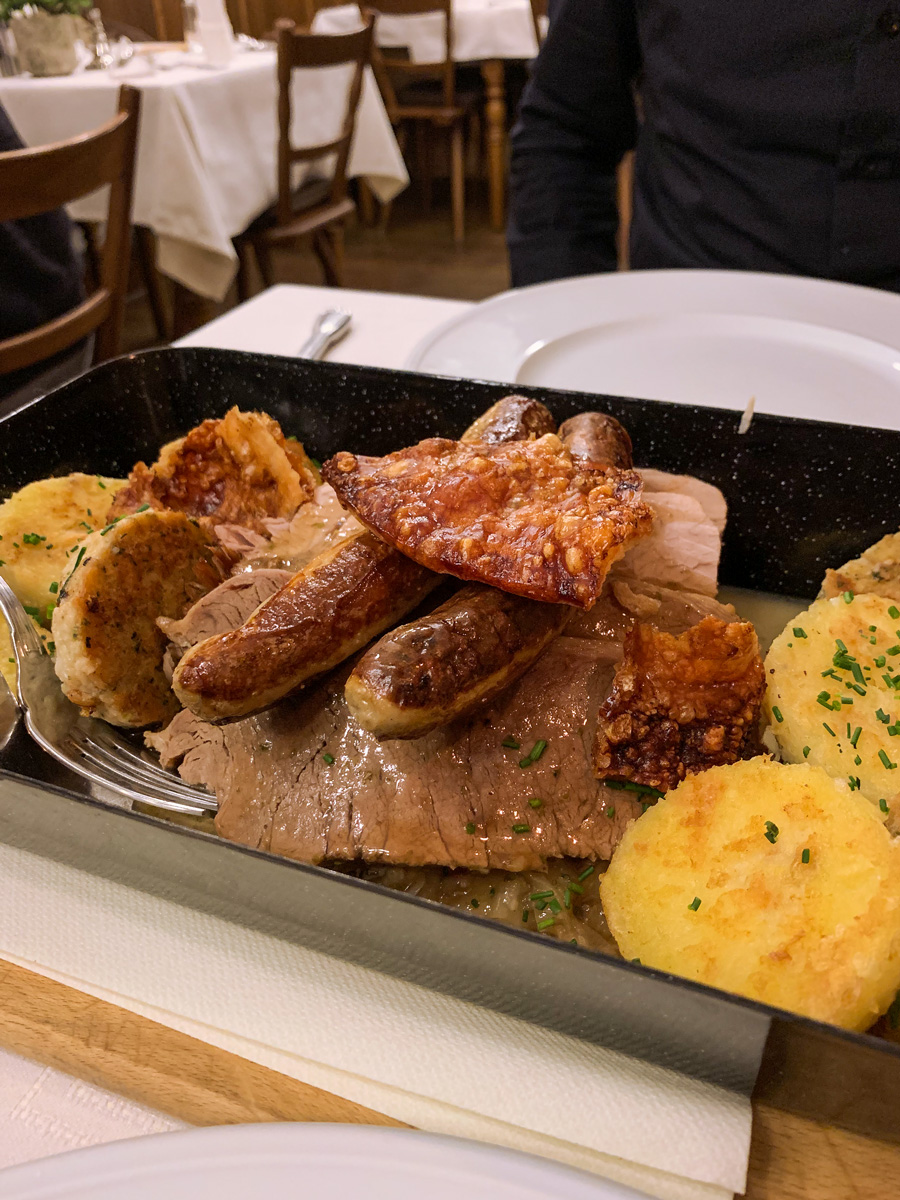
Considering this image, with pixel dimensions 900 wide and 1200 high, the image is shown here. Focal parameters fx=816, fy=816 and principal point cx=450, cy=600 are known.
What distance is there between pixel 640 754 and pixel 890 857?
29 cm

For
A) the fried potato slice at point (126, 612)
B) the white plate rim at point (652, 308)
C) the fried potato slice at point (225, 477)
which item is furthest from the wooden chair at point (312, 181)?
the fried potato slice at point (126, 612)

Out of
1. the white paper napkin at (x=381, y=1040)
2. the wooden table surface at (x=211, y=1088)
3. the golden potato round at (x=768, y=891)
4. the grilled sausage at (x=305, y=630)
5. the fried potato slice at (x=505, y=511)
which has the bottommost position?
the wooden table surface at (x=211, y=1088)

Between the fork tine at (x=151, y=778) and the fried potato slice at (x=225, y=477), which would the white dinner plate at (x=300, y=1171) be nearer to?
the fork tine at (x=151, y=778)

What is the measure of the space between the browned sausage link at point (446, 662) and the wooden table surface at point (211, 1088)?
365mm

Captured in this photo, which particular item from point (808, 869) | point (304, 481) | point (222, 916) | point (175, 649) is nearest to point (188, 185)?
point (304, 481)

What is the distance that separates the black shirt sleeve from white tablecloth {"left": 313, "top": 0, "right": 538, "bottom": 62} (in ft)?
14.8

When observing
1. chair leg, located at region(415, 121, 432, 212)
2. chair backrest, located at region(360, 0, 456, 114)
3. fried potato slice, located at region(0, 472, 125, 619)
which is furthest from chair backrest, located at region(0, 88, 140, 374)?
chair leg, located at region(415, 121, 432, 212)

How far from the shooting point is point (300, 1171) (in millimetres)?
659

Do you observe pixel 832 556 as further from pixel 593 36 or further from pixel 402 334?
pixel 593 36

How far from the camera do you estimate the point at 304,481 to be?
1.50 metres

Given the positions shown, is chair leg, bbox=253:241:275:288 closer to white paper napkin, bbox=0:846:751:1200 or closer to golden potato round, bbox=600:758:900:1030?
white paper napkin, bbox=0:846:751:1200

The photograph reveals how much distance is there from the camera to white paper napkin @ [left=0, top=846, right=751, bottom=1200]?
2.43ft

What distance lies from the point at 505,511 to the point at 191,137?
3913 millimetres

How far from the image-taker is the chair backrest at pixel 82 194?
2.28m
